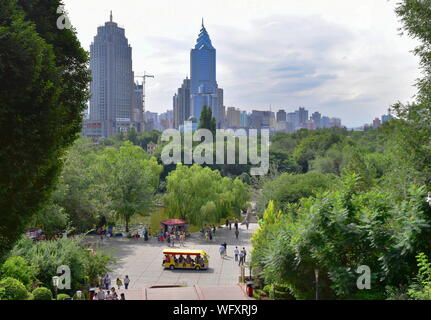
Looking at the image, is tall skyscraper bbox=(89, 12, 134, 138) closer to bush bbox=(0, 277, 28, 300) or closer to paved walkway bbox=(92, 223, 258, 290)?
paved walkway bbox=(92, 223, 258, 290)

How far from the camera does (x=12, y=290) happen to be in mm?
12938

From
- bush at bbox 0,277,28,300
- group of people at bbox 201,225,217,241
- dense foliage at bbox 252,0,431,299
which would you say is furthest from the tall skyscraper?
dense foliage at bbox 252,0,431,299

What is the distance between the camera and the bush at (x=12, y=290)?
12648mm

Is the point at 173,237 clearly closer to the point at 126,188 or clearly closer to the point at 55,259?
the point at 126,188

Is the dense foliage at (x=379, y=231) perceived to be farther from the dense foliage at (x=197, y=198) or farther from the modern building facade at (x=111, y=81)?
the modern building facade at (x=111, y=81)

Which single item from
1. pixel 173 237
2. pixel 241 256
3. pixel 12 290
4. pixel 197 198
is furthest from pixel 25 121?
pixel 197 198

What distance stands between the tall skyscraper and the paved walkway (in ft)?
512

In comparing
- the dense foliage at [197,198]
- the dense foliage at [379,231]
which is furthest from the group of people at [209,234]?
the dense foliage at [379,231]

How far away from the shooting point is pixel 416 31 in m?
15.1

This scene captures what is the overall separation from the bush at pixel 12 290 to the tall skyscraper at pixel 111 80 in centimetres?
16897

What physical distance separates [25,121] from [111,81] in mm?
178610
